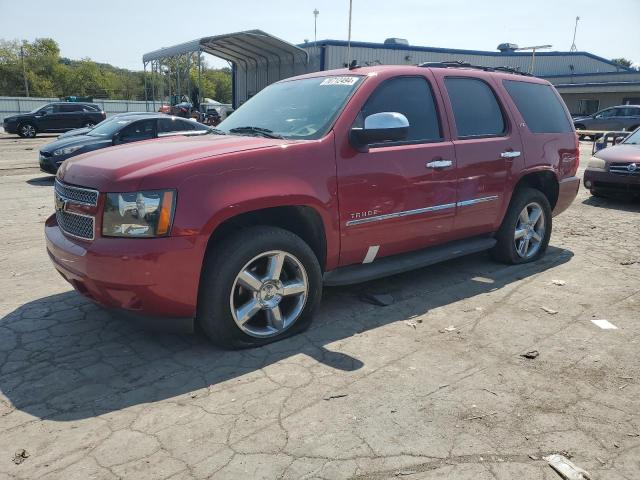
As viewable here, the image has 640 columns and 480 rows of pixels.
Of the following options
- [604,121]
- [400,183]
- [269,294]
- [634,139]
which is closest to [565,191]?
[400,183]

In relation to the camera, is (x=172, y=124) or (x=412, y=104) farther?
(x=172, y=124)

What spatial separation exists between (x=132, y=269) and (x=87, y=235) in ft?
1.51

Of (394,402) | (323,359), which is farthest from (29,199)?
(394,402)

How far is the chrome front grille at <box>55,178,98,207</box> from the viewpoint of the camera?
10.4 feet

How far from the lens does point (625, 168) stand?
9.09 m

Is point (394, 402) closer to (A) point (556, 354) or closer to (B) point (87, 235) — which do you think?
(A) point (556, 354)

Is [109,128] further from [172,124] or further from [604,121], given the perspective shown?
[604,121]

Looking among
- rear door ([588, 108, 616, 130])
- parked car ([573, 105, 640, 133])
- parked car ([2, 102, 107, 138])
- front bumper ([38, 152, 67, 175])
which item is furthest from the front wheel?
rear door ([588, 108, 616, 130])

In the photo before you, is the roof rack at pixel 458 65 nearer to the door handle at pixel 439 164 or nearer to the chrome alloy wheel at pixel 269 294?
the door handle at pixel 439 164

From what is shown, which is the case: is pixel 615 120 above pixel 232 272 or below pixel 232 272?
above

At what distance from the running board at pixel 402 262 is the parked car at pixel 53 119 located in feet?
82.1

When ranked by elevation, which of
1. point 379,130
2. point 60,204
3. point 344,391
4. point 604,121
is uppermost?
point 604,121

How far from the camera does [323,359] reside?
11.2 feet

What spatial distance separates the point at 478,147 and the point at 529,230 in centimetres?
144
